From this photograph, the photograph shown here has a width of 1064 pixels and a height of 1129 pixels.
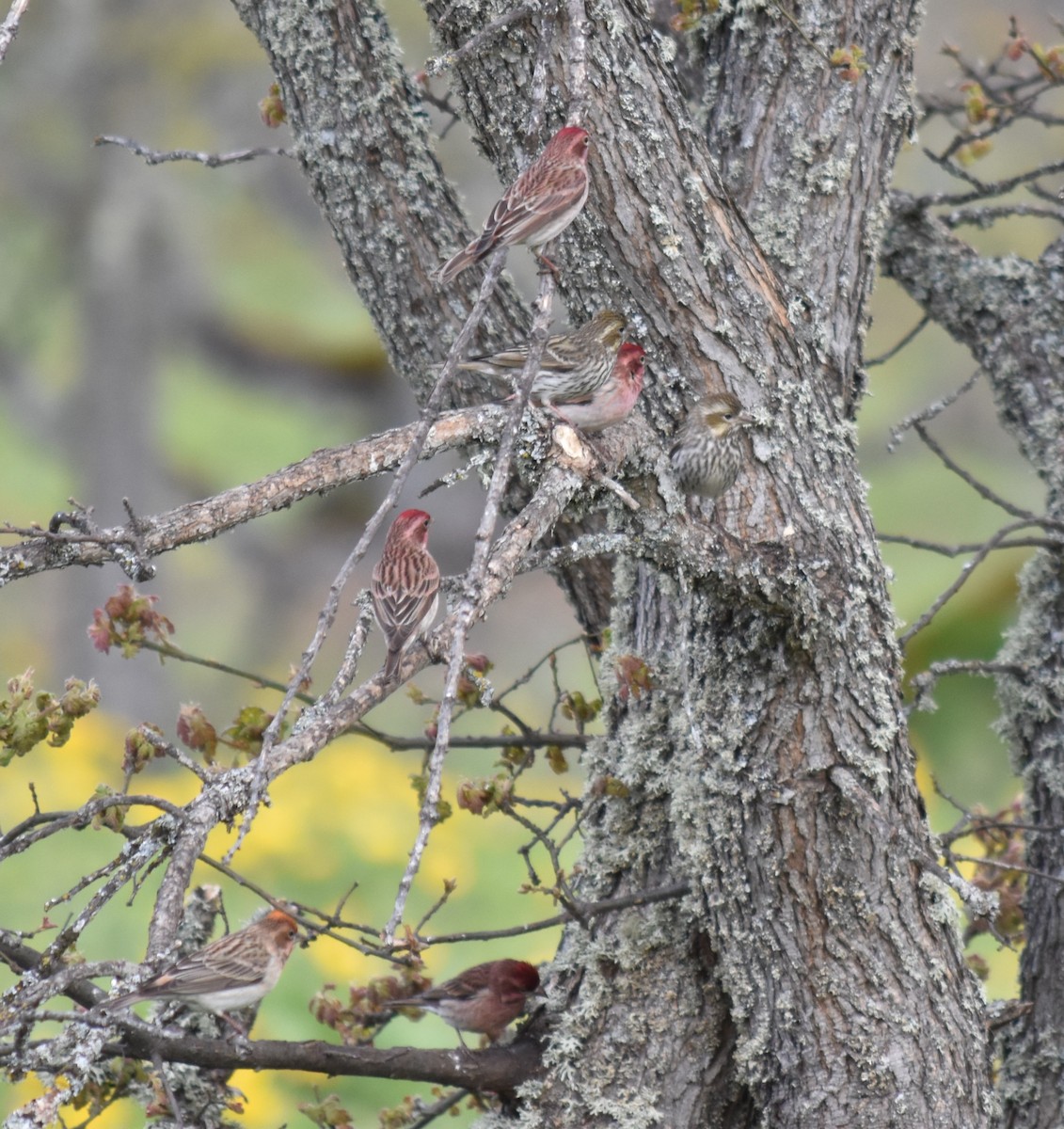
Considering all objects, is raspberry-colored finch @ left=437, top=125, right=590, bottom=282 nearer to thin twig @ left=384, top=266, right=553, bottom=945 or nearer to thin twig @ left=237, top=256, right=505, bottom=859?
thin twig @ left=384, top=266, right=553, bottom=945

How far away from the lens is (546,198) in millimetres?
2699

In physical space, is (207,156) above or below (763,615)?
above

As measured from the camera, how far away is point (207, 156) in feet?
12.7

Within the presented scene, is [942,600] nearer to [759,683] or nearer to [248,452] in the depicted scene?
[759,683]

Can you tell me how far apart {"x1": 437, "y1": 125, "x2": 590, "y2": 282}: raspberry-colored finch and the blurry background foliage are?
2002 mm

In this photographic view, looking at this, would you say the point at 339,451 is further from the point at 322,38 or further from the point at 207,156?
the point at 207,156

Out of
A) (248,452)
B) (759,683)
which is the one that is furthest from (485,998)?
(248,452)

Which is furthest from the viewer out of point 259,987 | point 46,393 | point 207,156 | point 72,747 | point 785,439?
point 46,393

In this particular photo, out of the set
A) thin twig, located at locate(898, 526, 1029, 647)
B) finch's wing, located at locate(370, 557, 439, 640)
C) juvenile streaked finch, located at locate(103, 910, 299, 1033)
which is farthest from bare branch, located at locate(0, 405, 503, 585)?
thin twig, located at locate(898, 526, 1029, 647)

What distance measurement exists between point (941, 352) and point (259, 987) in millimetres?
14496

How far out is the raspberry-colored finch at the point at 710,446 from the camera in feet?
8.95

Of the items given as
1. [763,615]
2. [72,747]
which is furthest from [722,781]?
[72,747]

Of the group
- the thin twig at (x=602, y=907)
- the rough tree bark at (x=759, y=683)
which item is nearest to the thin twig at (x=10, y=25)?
the rough tree bark at (x=759, y=683)

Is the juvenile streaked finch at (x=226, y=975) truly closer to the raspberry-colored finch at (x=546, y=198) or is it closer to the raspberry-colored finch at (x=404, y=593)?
the raspberry-colored finch at (x=404, y=593)
